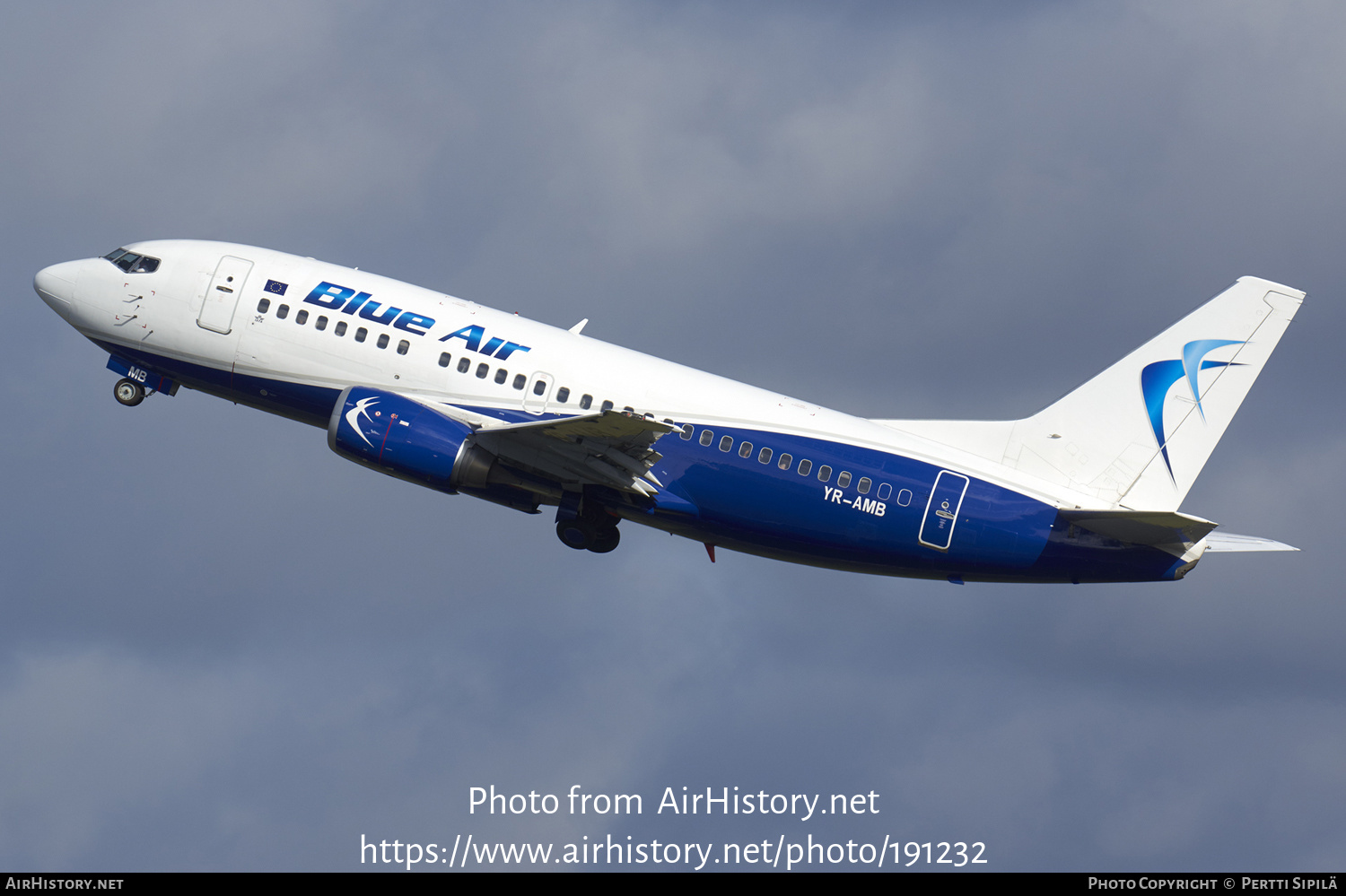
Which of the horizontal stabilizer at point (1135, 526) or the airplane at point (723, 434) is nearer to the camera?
the horizontal stabilizer at point (1135, 526)

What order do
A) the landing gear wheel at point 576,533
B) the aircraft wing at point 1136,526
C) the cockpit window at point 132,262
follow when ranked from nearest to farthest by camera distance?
the aircraft wing at point 1136,526, the landing gear wheel at point 576,533, the cockpit window at point 132,262

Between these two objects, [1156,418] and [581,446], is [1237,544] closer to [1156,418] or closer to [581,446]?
[1156,418]

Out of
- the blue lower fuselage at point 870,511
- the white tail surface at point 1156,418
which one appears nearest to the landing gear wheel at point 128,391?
the blue lower fuselage at point 870,511

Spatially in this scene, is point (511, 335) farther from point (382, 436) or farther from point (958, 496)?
point (958, 496)

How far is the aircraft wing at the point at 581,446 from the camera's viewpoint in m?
35.5

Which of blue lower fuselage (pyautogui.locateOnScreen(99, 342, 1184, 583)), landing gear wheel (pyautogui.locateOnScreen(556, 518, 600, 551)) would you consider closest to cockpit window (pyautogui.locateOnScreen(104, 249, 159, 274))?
blue lower fuselage (pyautogui.locateOnScreen(99, 342, 1184, 583))

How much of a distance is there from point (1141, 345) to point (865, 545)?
983 centimetres

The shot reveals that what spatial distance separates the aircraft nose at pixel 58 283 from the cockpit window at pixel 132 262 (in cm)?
107

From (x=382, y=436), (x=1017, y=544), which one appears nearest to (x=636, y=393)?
(x=382, y=436)

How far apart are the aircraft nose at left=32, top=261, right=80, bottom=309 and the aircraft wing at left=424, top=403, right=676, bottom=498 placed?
12.3 m

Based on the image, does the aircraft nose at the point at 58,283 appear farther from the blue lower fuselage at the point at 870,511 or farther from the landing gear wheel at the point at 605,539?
the landing gear wheel at the point at 605,539

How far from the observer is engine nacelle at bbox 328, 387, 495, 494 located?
36844 mm

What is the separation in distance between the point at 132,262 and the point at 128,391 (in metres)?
3.77

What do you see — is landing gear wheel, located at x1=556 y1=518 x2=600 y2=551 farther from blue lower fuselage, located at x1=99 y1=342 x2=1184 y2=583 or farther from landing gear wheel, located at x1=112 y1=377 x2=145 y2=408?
landing gear wheel, located at x1=112 y1=377 x2=145 y2=408
